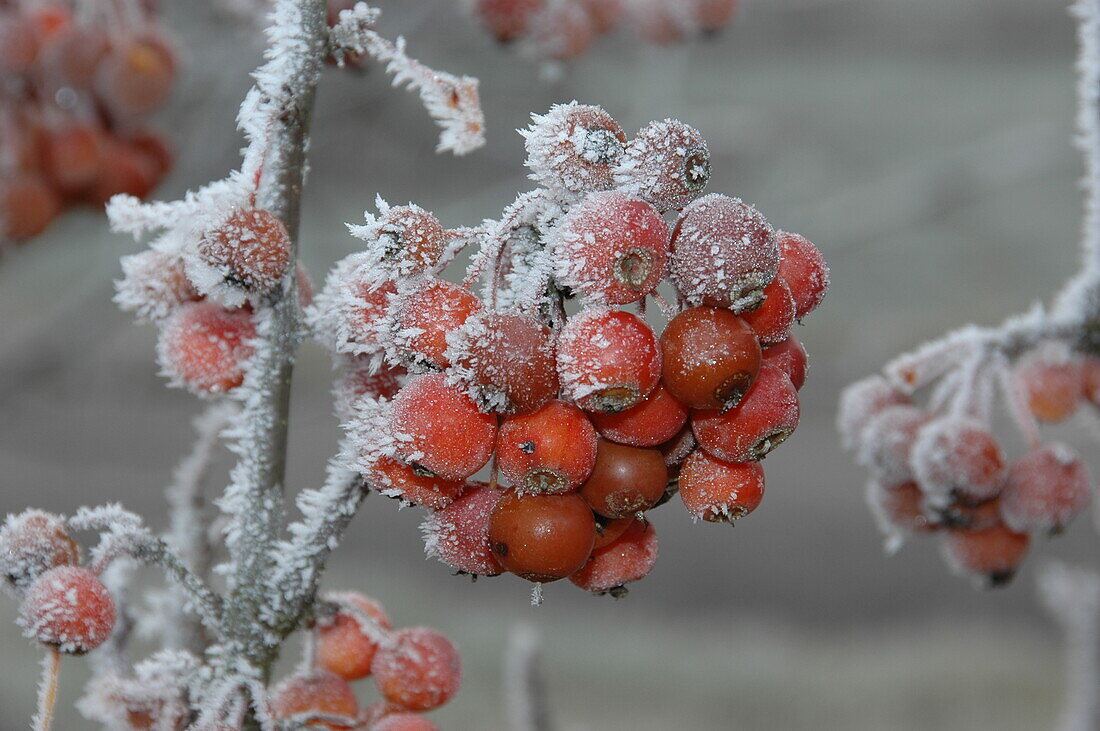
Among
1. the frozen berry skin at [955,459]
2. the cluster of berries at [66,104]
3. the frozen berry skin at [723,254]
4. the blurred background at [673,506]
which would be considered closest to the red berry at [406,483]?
the frozen berry skin at [723,254]

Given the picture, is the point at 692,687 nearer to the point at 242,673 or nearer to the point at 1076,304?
the point at 1076,304

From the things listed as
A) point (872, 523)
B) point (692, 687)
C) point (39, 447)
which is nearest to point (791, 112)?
point (872, 523)

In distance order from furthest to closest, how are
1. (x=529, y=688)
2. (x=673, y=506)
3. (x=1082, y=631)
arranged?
1. (x=673, y=506)
2. (x=1082, y=631)
3. (x=529, y=688)

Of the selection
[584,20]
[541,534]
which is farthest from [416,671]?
[584,20]

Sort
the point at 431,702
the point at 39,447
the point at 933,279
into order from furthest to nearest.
Answer: the point at 933,279, the point at 39,447, the point at 431,702

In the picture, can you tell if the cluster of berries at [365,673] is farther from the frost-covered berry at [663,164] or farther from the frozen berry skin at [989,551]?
the frozen berry skin at [989,551]

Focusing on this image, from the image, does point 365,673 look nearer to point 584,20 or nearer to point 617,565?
point 617,565
